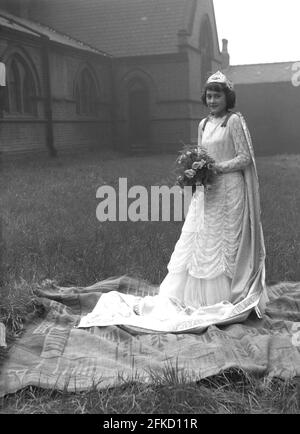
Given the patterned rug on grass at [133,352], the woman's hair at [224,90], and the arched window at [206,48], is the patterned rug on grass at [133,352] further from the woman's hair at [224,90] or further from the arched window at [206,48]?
the arched window at [206,48]

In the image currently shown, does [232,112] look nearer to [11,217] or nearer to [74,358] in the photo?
[74,358]

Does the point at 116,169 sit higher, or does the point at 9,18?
the point at 9,18

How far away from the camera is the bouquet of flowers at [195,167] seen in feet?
12.4

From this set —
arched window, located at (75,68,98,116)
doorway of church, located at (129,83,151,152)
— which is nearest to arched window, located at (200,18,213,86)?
doorway of church, located at (129,83,151,152)

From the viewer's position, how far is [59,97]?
661cm

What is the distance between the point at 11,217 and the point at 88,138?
5.68 ft

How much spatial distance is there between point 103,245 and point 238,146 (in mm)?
2640

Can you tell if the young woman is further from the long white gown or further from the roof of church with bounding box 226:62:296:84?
the roof of church with bounding box 226:62:296:84

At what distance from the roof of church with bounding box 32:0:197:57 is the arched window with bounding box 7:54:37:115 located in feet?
2.54

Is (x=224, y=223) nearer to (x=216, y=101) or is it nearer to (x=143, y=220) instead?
(x=216, y=101)

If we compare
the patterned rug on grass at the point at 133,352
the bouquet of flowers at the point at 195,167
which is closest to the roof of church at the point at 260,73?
the bouquet of flowers at the point at 195,167

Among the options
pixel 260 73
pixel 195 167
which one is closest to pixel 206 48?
pixel 260 73

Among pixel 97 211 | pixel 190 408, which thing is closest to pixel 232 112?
pixel 190 408

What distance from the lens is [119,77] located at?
625 centimetres
